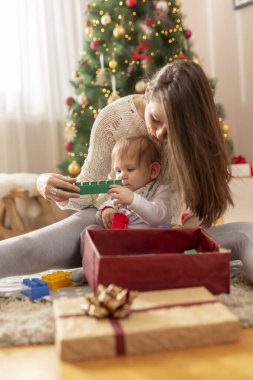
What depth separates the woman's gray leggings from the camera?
1.39 metres

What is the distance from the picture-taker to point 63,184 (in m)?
1.46

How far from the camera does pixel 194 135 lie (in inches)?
54.8

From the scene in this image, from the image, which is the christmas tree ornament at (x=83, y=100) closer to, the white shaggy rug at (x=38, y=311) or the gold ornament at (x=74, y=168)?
the gold ornament at (x=74, y=168)

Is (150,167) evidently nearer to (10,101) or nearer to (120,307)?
(120,307)

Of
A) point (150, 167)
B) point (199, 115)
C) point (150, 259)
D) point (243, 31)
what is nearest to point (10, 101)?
point (243, 31)

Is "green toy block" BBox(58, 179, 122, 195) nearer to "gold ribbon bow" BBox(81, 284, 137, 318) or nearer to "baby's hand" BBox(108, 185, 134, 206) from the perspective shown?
"baby's hand" BBox(108, 185, 134, 206)

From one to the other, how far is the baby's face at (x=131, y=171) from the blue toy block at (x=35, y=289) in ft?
1.48

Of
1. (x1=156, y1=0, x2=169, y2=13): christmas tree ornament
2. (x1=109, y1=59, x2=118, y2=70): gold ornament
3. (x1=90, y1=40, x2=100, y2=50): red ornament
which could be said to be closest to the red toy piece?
(x1=109, y1=59, x2=118, y2=70): gold ornament

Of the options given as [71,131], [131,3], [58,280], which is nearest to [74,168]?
[71,131]

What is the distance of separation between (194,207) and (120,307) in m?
Answer: 0.63

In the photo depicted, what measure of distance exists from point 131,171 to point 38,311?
0.61 m

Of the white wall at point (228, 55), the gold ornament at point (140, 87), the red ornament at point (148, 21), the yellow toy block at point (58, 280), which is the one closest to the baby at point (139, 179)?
the yellow toy block at point (58, 280)

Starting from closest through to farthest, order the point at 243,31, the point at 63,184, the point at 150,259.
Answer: the point at 150,259 → the point at 63,184 → the point at 243,31

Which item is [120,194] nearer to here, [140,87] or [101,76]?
[140,87]
